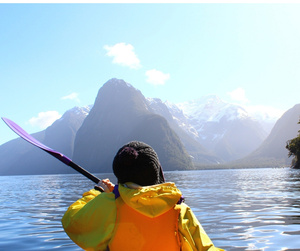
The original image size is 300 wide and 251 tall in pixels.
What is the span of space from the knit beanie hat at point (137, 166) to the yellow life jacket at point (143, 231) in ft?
1.11

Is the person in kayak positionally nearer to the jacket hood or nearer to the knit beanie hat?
the jacket hood

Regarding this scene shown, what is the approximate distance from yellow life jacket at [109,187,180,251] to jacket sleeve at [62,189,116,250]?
0.08 m

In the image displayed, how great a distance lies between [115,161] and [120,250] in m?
0.93

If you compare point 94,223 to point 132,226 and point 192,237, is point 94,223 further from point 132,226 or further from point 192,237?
point 192,237

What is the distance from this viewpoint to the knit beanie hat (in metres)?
3.41

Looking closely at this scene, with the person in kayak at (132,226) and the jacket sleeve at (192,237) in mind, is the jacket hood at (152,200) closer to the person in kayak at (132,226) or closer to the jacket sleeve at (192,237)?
the person in kayak at (132,226)

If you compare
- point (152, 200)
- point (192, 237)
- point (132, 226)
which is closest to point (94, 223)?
point (132, 226)

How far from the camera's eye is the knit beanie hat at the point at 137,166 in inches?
134

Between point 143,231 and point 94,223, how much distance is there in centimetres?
50

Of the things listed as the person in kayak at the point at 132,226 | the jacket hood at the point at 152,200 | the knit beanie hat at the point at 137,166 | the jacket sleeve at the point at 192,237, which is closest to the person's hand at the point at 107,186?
the knit beanie hat at the point at 137,166

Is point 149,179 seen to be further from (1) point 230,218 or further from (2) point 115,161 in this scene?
(1) point 230,218

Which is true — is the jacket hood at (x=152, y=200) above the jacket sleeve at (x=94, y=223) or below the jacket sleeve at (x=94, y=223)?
above

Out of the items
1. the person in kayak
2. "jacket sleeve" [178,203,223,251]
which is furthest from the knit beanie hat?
"jacket sleeve" [178,203,223,251]

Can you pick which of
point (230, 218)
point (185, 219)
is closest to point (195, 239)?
point (185, 219)
